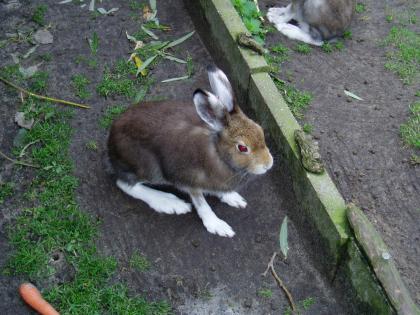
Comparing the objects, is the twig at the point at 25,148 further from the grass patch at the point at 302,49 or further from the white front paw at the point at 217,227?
the grass patch at the point at 302,49

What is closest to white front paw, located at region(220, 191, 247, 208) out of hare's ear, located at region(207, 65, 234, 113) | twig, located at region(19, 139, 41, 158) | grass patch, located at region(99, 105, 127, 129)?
hare's ear, located at region(207, 65, 234, 113)

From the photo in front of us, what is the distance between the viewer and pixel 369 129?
4645 mm

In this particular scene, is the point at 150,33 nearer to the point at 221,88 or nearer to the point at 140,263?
the point at 221,88

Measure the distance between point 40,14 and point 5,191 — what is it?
89.5 inches

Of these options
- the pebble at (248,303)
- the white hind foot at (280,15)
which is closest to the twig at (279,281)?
the pebble at (248,303)

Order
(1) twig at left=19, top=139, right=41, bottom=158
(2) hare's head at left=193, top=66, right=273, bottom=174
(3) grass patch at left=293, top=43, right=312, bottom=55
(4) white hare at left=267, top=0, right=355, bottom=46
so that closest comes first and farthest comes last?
(2) hare's head at left=193, top=66, right=273, bottom=174 < (1) twig at left=19, top=139, right=41, bottom=158 < (3) grass patch at left=293, top=43, right=312, bottom=55 < (4) white hare at left=267, top=0, right=355, bottom=46

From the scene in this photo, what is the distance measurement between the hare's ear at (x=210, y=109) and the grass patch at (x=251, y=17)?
213 centimetres

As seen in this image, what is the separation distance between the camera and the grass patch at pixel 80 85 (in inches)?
188

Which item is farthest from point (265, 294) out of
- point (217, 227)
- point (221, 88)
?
point (221, 88)

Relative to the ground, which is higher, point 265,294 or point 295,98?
point 295,98

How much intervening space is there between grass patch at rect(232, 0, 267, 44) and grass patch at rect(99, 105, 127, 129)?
5.10 feet

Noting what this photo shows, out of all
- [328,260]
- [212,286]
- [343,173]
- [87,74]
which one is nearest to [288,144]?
[343,173]

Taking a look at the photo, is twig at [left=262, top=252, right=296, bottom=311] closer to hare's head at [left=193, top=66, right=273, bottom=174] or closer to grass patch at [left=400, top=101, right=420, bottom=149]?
hare's head at [left=193, top=66, right=273, bottom=174]

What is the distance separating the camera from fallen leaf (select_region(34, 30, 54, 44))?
17.3 feet
